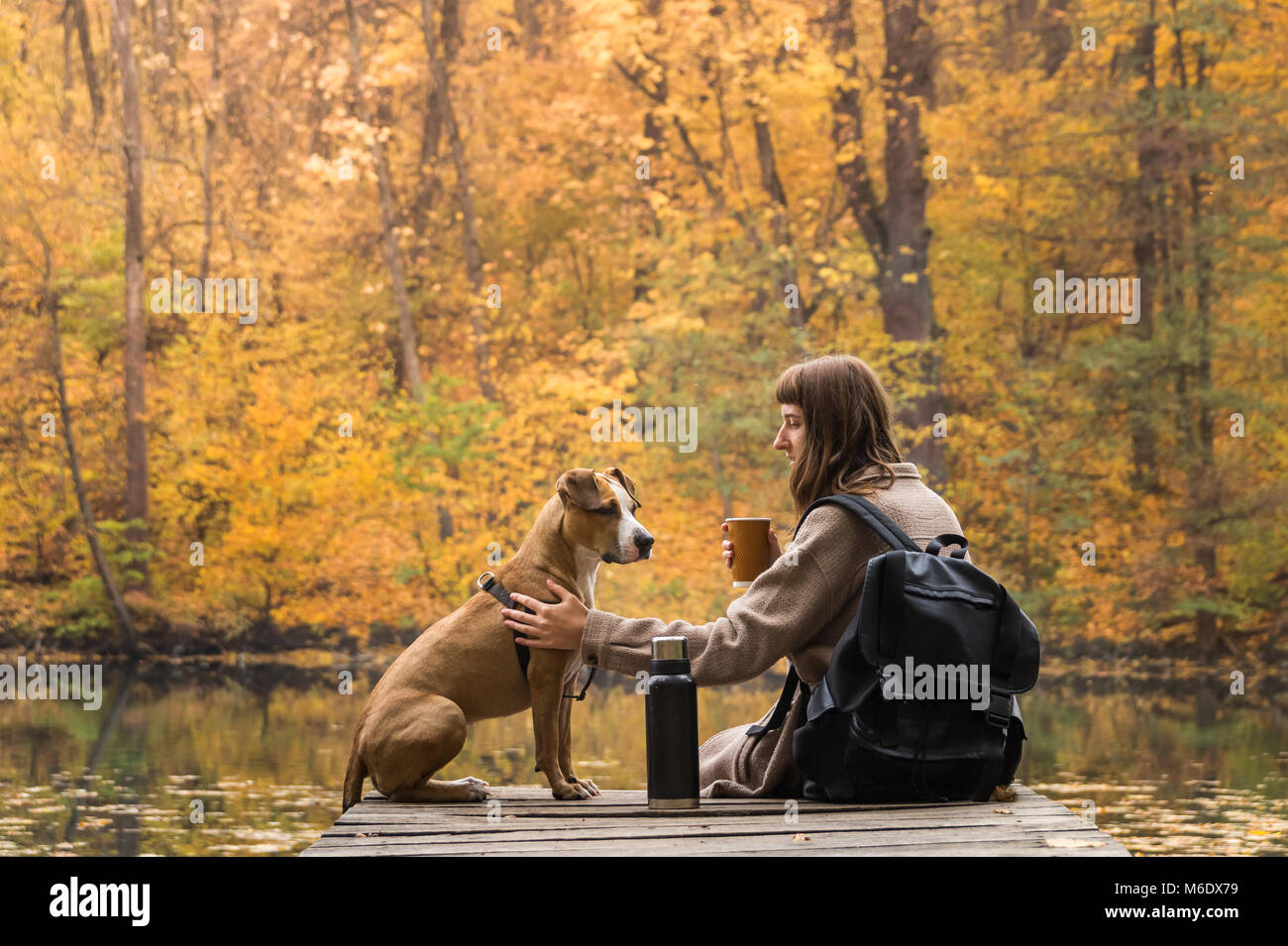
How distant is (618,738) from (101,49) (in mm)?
12182

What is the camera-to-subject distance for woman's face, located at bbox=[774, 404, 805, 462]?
2953 mm

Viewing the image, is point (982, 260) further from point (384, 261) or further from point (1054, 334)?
point (384, 261)

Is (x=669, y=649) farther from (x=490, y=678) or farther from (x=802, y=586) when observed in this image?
(x=490, y=678)

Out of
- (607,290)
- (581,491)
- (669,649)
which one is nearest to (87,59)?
(607,290)

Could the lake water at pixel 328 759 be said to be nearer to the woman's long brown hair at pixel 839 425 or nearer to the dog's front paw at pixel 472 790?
the dog's front paw at pixel 472 790

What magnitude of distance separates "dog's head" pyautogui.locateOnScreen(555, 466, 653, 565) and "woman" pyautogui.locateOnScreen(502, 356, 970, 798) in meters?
0.24

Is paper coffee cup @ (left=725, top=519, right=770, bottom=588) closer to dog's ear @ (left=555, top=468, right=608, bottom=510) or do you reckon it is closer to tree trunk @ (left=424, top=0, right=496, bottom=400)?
dog's ear @ (left=555, top=468, right=608, bottom=510)

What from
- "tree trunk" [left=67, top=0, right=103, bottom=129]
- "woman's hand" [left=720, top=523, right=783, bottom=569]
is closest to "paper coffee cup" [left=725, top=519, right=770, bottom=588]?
"woman's hand" [left=720, top=523, right=783, bottom=569]

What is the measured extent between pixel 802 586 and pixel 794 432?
39 centimetres

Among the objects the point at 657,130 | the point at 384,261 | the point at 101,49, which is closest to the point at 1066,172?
the point at 657,130

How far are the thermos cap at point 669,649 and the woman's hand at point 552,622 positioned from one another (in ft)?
0.89

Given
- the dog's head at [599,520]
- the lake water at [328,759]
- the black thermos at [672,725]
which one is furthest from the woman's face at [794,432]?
the lake water at [328,759]
